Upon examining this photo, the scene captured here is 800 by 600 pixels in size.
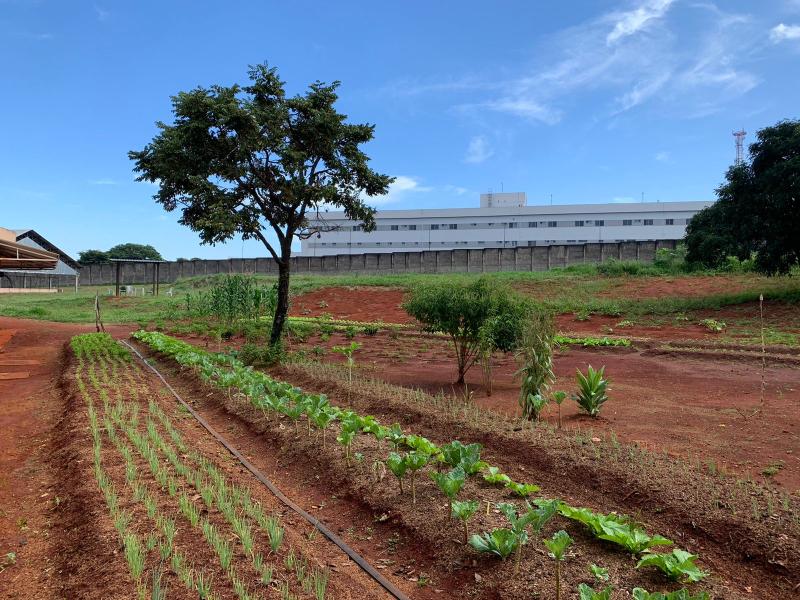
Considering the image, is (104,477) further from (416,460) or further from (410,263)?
(410,263)

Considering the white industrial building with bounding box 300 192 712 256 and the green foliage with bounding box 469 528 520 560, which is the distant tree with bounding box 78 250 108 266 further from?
the green foliage with bounding box 469 528 520 560

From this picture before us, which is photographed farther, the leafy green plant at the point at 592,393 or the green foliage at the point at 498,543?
the leafy green plant at the point at 592,393

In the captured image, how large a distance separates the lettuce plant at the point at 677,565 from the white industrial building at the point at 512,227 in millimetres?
51357

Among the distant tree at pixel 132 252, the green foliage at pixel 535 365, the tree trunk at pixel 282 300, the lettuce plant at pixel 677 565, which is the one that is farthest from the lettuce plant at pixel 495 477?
the distant tree at pixel 132 252

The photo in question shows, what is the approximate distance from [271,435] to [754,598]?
5.62m

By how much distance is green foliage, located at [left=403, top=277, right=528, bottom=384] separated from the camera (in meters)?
10.2

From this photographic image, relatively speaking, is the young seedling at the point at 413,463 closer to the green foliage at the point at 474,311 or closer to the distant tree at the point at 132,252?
the green foliage at the point at 474,311

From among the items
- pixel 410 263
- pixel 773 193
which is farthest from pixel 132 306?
pixel 773 193

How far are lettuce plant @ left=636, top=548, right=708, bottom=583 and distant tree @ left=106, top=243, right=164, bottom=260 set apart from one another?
78165mm

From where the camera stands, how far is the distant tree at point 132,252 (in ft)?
240

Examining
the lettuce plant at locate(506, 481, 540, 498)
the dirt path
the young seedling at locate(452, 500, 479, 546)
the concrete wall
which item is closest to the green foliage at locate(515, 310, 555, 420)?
the lettuce plant at locate(506, 481, 540, 498)

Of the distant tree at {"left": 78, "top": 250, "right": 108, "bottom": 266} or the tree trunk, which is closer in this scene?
the tree trunk

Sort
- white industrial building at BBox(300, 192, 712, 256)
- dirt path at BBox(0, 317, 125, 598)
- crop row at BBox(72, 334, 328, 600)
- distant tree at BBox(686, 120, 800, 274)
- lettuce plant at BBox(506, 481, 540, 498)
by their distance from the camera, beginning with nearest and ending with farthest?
crop row at BBox(72, 334, 328, 600), dirt path at BBox(0, 317, 125, 598), lettuce plant at BBox(506, 481, 540, 498), distant tree at BBox(686, 120, 800, 274), white industrial building at BBox(300, 192, 712, 256)

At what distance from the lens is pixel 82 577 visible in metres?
3.79
